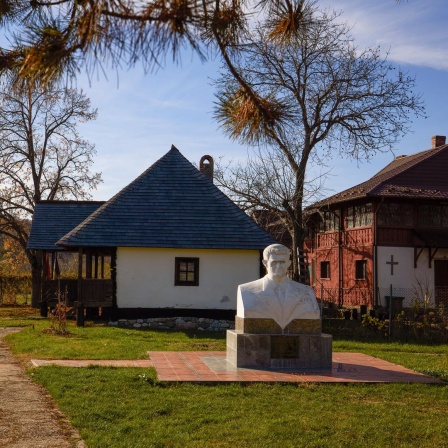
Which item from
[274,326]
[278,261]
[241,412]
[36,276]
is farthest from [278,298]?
[36,276]

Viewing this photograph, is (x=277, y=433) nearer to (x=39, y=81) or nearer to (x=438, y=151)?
(x=39, y=81)

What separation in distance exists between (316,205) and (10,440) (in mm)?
27614

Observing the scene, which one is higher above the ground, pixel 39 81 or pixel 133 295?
pixel 39 81

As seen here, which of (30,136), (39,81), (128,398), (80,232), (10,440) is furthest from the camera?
(30,136)

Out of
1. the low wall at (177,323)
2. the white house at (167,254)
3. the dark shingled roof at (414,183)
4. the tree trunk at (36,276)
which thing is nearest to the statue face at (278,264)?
the low wall at (177,323)

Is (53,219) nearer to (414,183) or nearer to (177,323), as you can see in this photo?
(177,323)

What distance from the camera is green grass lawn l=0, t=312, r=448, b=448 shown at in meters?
7.24

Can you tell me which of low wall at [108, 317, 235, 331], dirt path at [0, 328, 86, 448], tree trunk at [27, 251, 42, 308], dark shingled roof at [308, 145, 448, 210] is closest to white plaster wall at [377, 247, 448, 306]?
dark shingled roof at [308, 145, 448, 210]

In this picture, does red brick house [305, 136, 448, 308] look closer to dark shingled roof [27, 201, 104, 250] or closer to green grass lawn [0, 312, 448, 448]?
dark shingled roof [27, 201, 104, 250]

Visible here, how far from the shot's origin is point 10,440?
7.20 m

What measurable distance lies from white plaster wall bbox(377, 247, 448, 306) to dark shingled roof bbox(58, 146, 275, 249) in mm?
9022

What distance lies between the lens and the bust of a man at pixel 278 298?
11891 mm

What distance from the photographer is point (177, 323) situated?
72.2ft

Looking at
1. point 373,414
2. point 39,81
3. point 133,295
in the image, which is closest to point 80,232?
point 133,295
